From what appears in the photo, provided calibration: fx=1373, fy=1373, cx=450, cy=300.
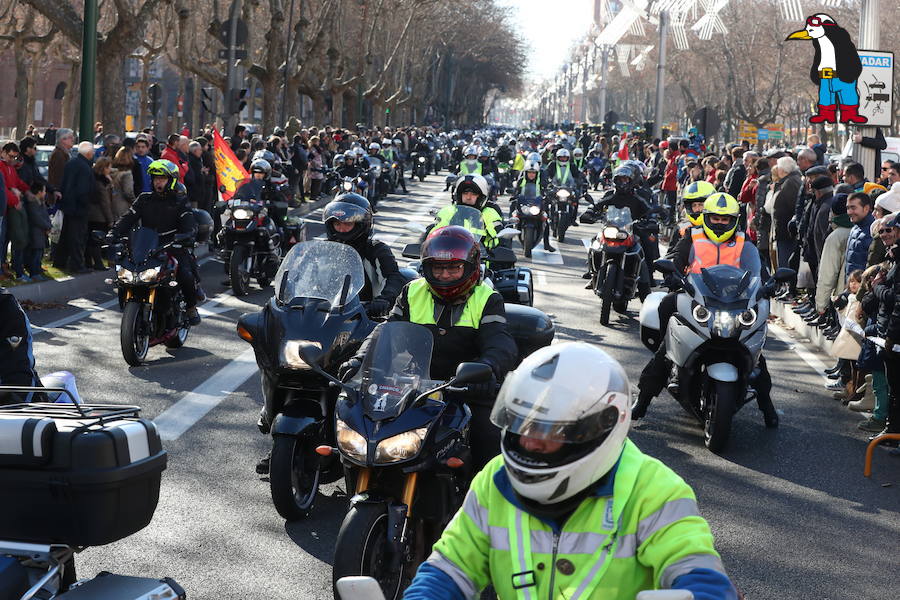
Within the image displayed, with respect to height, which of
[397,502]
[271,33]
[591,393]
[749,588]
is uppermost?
[271,33]

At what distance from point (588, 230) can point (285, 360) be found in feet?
73.5

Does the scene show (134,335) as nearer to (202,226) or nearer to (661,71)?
(202,226)

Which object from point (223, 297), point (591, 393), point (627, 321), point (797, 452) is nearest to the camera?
point (591, 393)

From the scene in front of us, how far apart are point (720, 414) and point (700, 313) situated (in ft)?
2.40

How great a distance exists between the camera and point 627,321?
15008mm

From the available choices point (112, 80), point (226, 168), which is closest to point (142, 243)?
point (226, 168)

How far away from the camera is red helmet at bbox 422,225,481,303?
6.34 meters

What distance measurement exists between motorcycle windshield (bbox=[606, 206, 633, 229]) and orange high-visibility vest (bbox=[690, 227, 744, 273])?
5.15 metres

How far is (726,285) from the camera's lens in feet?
30.0

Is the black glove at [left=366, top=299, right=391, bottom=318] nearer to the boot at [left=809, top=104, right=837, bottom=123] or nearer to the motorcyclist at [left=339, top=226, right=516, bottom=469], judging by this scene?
the motorcyclist at [left=339, top=226, right=516, bottom=469]

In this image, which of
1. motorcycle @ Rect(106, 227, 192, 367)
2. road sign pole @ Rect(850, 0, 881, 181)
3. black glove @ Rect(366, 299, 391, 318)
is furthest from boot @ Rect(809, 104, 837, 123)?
black glove @ Rect(366, 299, 391, 318)

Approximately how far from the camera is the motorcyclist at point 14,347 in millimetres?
5637

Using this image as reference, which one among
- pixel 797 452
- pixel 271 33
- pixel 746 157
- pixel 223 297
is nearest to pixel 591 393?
pixel 797 452

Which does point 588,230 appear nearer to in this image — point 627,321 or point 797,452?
point 627,321
